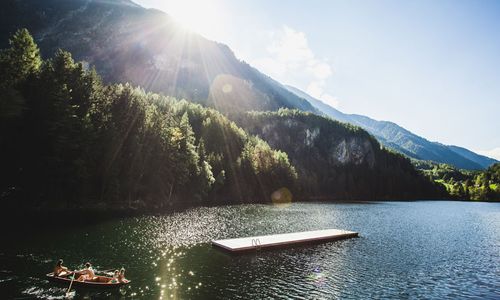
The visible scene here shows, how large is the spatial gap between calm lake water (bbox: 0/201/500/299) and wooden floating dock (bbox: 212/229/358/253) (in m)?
1.66

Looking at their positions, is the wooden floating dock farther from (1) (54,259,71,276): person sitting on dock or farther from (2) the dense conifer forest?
(2) the dense conifer forest

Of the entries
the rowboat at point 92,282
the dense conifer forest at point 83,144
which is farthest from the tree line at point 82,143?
the rowboat at point 92,282

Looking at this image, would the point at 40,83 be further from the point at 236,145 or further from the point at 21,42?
the point at 236,145

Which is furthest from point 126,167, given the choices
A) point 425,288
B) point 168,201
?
point 425,288

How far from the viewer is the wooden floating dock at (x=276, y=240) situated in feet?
163

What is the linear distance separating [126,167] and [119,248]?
49718mm

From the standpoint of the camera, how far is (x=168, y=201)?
108 metres

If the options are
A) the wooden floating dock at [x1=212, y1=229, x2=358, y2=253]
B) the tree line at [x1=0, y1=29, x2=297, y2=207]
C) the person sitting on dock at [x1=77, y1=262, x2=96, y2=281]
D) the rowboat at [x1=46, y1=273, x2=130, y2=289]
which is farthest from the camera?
the tree line at [x1=0, y1=29, x2=297, y2=207]

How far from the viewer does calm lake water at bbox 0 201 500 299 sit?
30.9 metres

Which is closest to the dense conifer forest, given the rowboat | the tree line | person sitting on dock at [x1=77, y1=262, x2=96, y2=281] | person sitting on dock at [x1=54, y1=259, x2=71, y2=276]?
the tree line

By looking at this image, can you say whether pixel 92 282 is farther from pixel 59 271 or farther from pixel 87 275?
pixel 59 271

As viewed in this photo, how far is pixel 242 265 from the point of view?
42.1 metres

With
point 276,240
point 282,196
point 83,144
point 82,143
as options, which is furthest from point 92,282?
point 282,196

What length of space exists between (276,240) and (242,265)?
15.6m
